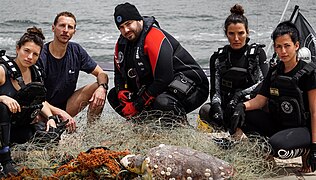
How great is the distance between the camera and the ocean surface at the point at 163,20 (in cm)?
1366

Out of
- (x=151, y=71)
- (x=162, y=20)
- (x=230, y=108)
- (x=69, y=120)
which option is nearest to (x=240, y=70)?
(x=230, y=108)

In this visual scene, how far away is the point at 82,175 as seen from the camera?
3293 mm

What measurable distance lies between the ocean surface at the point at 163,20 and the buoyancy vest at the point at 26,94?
566 cm

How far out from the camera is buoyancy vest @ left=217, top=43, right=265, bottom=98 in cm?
419

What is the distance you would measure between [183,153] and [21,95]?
119 cm

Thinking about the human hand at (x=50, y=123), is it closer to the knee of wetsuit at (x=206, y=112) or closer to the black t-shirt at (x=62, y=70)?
the black t-shirt at (x=62, y=70)

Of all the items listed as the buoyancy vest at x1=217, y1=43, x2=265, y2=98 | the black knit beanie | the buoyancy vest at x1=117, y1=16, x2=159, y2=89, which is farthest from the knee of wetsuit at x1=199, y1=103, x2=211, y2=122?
the black knit beanie

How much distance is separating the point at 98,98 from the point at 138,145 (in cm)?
87

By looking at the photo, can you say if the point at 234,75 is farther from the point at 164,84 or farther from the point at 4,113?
the point at 4,113

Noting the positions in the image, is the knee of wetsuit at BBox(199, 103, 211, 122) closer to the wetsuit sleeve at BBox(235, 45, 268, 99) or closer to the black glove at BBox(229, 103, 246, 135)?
the wetsuit sleeve at BBox(235, 45, 268, 99)

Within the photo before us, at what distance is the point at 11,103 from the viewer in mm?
3701

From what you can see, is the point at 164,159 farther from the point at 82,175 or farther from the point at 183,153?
the point at 82,175

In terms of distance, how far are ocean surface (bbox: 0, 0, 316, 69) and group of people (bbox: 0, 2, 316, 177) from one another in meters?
5.13

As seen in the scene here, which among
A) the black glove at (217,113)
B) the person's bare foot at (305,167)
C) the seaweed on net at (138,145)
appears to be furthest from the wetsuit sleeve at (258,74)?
the person's bare foot at (305,167)
